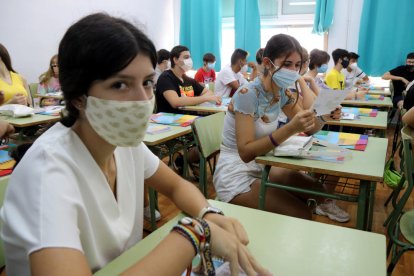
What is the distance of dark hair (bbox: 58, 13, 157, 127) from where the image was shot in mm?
759

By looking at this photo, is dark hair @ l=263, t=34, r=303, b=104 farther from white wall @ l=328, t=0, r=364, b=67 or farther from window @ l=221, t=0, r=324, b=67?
white wall @ l=328, t=0, r=364, b=67

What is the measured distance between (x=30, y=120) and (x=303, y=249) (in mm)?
2673

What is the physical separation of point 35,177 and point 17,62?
15.9 ft

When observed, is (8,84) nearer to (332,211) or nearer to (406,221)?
(332,211)

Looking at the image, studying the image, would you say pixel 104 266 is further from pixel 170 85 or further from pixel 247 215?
pixel 170 85

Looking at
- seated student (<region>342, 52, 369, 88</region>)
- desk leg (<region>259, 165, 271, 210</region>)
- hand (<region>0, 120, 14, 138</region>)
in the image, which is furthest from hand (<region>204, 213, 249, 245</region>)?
seated student (<region>342, 52, 369, 88</region>)

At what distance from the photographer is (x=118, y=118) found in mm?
848

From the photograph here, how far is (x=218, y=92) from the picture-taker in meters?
4.79

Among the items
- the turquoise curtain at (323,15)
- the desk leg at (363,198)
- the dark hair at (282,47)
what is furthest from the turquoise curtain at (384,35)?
the desk leg at (363,198)

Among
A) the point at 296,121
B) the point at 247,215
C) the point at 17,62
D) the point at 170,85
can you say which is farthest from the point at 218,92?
the point at 247,215

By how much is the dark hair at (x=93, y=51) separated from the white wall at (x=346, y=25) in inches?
247

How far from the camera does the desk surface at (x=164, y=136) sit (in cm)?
219

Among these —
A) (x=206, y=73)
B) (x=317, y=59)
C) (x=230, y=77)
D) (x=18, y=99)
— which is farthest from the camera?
(x=206, y=73)

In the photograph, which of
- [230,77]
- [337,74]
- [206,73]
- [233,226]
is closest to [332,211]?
[233,226]
